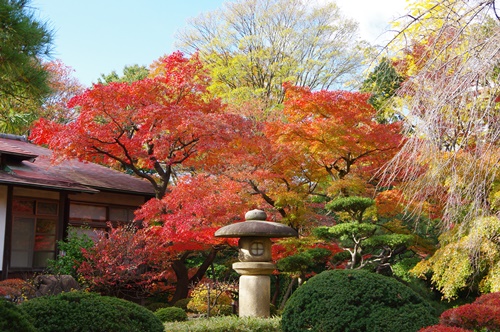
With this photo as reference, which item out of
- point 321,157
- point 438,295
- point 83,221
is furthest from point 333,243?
A: point 83,221

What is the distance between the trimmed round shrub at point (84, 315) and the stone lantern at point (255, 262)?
188 inches

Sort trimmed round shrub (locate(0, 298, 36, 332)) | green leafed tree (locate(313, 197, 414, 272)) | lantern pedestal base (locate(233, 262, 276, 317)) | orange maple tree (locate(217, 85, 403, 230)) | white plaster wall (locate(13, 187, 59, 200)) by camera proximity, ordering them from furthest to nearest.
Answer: white plaster wall (locate(13, 187, 59, 200)) → orange maple tree (locate(217, 85, 403, 230)) → green leafed tree (locate(313, 197, 414, 272)) → lantern pedestal base (locate(233, 262, 276, 317)) → trimmed round shrub (locate(0, 298, 36, 332))

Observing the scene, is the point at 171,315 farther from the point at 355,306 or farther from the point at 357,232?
the point at 355,306

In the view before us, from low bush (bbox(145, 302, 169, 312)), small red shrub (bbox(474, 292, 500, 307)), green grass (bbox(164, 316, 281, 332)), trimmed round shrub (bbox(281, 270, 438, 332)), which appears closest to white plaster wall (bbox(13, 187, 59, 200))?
low bush (bbox(145, 302, 169, 312))

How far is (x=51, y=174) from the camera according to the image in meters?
14.6

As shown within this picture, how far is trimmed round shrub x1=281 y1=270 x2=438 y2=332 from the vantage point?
6691 mm

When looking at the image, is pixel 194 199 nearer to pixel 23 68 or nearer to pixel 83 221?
pixel 83 221

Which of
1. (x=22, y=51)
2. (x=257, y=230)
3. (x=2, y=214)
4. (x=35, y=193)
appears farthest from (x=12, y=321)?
(x=35, y=193)

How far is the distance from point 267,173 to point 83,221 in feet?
18.1

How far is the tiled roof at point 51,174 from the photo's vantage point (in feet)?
43.5

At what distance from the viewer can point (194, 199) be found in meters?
12.9

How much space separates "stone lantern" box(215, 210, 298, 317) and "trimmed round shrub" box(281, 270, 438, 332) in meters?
3.36

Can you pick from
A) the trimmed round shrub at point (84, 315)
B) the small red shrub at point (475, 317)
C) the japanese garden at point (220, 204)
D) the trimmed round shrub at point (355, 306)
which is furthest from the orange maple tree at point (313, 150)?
the trimmed round shrub at point (84, 315)

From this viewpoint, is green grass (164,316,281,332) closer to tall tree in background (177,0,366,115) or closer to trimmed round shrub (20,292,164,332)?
trimmed round shrub (20,292,164,332)
